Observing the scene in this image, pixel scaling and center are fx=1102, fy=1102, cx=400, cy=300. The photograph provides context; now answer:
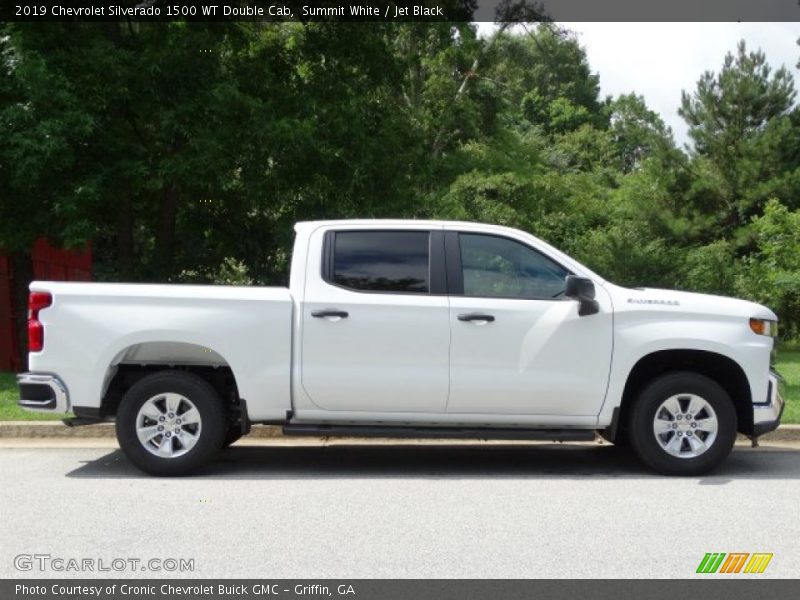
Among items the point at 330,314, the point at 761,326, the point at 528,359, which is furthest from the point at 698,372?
the point at 330,314

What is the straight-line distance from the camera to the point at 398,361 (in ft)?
28.0

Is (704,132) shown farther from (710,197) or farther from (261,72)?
(261,72)

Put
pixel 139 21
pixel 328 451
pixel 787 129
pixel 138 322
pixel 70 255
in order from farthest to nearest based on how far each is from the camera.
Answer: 1. pixel 787 129
2. pixel 70 255
3. pixel 139 21
4. pixel 328 451
5. pixel 138 322

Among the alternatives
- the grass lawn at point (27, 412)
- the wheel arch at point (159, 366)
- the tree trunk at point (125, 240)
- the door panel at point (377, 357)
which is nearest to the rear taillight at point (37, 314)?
the wheel arch at point (159, 366)

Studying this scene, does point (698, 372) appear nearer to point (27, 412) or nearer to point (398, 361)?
point (398, 361)

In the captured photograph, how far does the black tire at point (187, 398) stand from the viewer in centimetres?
852

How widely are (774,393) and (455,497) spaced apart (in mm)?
2780

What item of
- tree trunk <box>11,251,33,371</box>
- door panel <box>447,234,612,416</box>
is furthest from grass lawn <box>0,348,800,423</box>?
door panel <box>447,234,612,416</box>

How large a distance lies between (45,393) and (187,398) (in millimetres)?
1099

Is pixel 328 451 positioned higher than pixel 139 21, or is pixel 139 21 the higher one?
pixel 139 21

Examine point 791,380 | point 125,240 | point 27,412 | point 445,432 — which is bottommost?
point 791,380

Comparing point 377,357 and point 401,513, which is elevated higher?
point 377,357
